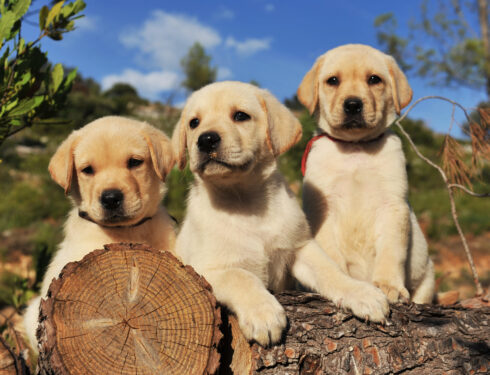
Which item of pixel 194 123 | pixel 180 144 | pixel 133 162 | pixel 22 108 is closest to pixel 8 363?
→ pixel 133 162

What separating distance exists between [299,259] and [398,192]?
1.21 metres

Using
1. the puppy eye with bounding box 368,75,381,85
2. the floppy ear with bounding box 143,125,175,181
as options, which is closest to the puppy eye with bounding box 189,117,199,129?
the floppy ear with bounding box 143,125,175,181

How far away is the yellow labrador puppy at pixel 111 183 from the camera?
11.9 feet

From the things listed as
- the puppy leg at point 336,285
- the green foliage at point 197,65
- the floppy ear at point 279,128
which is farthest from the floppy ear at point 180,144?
the green foliage at point 197,65

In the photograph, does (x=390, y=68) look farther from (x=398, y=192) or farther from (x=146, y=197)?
(x=146, y=197)

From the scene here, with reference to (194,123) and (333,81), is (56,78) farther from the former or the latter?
(333,81)


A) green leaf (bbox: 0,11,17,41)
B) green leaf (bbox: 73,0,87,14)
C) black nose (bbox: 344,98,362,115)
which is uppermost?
green leaf (bbox: 73,0,87,14)

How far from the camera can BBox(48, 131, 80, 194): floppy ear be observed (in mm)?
3752

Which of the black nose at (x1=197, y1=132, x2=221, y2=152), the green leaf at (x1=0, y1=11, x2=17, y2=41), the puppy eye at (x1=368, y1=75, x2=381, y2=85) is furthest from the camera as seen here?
the puppy eye at (x1=368, y1=75, x2=381, y2=85)

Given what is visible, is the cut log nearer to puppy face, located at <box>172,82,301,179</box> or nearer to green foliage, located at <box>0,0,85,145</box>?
puppy face, located at <box>172,82,301,179</box>

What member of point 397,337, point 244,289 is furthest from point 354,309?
point 244,289

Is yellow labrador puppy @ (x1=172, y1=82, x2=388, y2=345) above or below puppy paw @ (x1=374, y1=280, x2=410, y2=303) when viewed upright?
above

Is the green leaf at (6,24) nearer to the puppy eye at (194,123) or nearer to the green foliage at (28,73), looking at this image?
the green foliage at (28,73)

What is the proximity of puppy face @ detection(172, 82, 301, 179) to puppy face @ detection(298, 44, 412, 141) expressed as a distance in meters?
0.71
